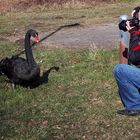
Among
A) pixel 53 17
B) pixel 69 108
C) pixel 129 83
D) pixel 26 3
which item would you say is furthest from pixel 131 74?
pixel 26 3

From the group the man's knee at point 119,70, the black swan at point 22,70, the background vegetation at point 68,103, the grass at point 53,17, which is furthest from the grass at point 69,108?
the grass at point 53,17

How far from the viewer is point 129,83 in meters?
6.81

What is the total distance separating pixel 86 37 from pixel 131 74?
23.1ft

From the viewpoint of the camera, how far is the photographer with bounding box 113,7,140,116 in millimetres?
6684

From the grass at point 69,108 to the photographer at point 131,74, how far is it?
225 mm

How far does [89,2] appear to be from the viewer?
21422 millimetres

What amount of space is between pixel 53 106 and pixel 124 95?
3.63 feet

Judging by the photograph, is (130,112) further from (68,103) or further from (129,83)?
(68,103)

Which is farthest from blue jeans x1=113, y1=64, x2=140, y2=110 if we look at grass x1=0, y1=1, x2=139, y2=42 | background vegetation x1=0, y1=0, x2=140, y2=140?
grass x1=0, y1=1, x2=139, y2=42

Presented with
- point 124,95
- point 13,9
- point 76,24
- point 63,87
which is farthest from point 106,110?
point 13,9

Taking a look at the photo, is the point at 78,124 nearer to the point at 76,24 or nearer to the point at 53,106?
the point at 53,106

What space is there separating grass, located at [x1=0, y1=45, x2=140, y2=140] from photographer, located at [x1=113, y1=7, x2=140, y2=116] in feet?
0.74

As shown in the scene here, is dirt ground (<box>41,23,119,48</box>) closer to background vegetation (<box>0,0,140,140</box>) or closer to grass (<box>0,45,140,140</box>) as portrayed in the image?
background vegetation (<box>0,0,140,140</box>)

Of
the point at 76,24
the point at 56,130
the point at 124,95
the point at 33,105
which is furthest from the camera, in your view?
the point at 76,24
